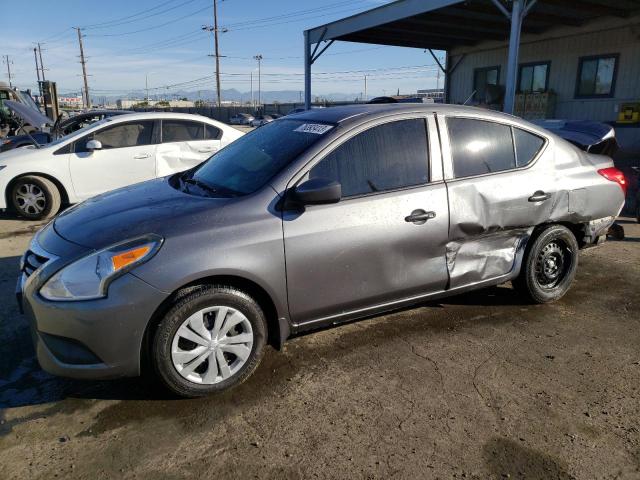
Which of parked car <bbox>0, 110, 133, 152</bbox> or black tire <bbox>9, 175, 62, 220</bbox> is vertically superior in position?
parked car <bbox>0, 110, 133, 152</bbox>

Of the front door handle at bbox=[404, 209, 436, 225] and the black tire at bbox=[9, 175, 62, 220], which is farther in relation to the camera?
the black tire at bbox=[9, 175, 62, 220]

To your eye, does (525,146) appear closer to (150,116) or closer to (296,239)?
(296,239)

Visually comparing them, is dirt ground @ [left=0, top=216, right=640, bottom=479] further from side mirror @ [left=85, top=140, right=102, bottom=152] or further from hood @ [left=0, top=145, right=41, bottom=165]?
hood @ [left=0, top=145, right=41, bottom=165]

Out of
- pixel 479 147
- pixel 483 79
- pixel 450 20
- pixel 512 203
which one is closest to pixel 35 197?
pixel 479 147

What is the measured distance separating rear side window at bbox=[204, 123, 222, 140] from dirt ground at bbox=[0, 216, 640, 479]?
456 centimetres

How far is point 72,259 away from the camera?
2.58m

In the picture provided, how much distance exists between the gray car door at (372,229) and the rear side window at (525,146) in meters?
0.84

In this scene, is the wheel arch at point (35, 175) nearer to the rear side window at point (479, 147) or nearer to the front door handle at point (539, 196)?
the rear side window at point (479, 147)

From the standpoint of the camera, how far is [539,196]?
3822 mm

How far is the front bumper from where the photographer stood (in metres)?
2.48

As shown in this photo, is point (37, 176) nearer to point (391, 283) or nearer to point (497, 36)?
point (391, 283)

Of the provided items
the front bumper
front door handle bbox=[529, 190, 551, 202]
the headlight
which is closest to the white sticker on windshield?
the headlight

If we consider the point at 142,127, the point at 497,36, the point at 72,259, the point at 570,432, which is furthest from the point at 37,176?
the point at 497,36

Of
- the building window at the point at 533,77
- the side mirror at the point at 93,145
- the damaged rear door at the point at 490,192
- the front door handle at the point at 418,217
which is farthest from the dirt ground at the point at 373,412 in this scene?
the building window at the point at 533,77
